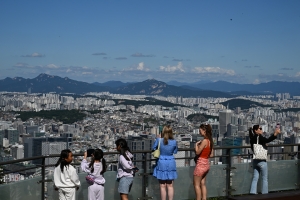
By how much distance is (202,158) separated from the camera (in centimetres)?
683

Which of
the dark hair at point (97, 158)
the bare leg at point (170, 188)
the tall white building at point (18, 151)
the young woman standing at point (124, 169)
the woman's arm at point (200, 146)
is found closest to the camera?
the dark hair at point (97, 158)

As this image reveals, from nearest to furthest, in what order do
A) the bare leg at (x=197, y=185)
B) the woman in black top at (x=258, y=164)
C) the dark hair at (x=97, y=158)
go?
the dark hair at (x=97, y=158), the bare leg at (x=197, y=185), the woman in black top at (x=258, y=164)

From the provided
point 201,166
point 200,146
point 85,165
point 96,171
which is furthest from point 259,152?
point 85,165

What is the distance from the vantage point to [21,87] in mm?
181250

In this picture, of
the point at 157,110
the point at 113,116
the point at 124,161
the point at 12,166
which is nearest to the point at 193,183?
the point at 124,161

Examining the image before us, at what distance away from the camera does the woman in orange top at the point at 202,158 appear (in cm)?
668

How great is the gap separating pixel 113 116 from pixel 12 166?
95.9 metres

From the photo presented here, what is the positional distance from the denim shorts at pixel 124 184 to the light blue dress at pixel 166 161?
1.24ft

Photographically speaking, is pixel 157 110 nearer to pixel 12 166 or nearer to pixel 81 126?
pixel 81 126

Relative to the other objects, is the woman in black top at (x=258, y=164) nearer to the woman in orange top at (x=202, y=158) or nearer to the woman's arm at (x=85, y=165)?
the woman in orange top at (x=202, y=158)

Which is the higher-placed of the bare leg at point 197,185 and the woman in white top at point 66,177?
the woman in white top at point 66,177

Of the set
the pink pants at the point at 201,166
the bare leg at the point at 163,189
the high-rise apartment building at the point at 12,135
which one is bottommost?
the high-rise apartment building at the point at 12,135

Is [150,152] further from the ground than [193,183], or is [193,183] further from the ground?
[150,152]

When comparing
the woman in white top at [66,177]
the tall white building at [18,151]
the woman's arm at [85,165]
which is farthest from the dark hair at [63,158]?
the tall white building at [18,151]
